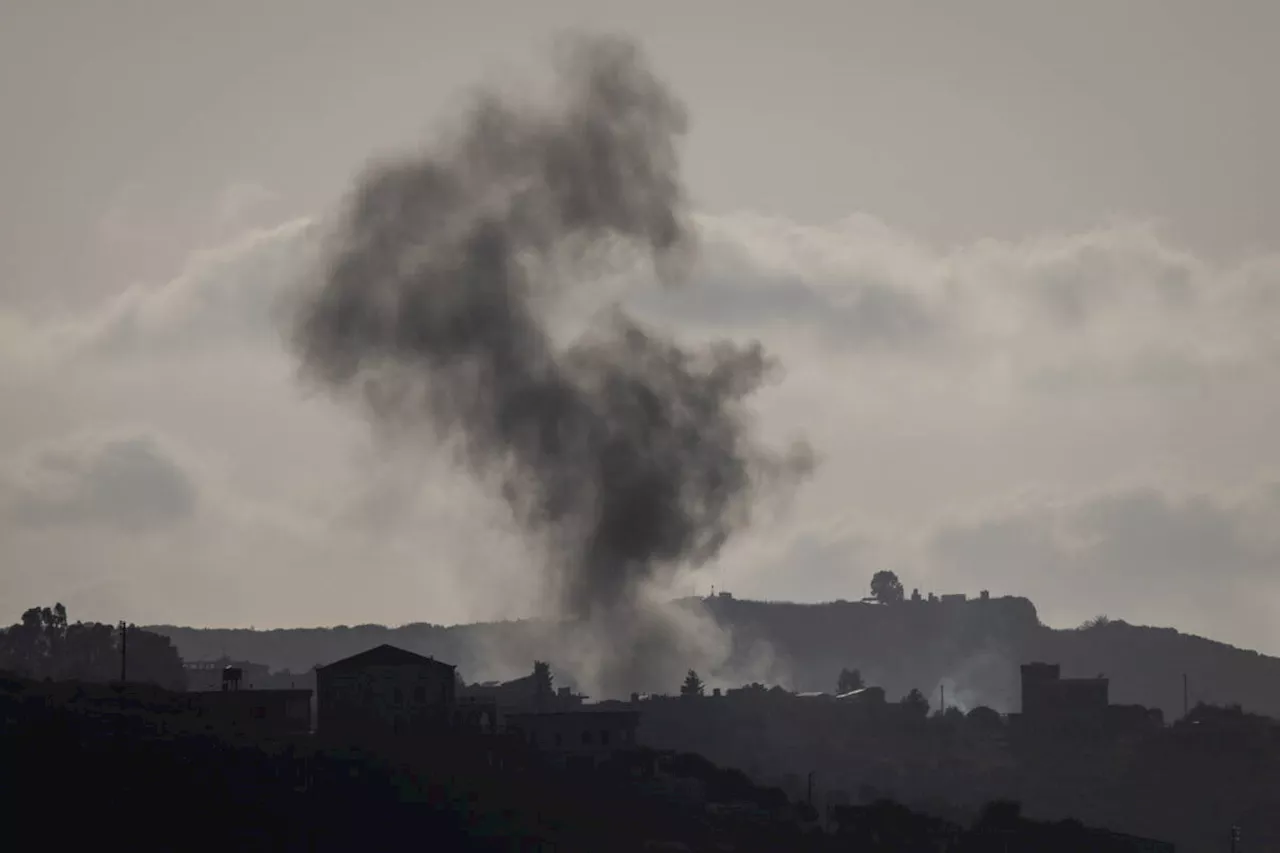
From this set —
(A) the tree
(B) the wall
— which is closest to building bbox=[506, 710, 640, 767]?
(B) the wall

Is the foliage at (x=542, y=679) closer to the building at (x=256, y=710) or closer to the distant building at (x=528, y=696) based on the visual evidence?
the distant building at (x=528, y=696)

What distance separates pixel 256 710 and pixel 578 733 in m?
20.8

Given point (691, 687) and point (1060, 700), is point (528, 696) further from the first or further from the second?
point (1060, 700)

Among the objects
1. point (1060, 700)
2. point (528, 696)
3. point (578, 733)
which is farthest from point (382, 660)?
point (1060, 700)

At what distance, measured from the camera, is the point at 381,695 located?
142m

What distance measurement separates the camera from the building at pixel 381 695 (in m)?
140

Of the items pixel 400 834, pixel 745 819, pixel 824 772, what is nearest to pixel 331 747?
pixel 400 834

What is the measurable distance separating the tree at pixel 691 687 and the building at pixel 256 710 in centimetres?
4739

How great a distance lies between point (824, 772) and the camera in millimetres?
190250

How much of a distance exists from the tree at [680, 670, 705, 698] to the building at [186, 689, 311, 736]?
155 feet

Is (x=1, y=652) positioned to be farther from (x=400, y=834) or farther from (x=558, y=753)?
(x=400, y=834)

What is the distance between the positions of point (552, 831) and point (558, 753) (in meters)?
21.4

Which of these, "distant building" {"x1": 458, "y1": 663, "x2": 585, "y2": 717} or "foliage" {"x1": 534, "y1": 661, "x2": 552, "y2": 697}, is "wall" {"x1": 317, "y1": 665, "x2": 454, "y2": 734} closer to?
"distant building" {"x1": 458, "y1": 663, "x2": 585, "y2": 717}

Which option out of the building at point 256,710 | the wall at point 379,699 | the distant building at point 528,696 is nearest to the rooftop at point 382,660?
the wall at point 379,699
